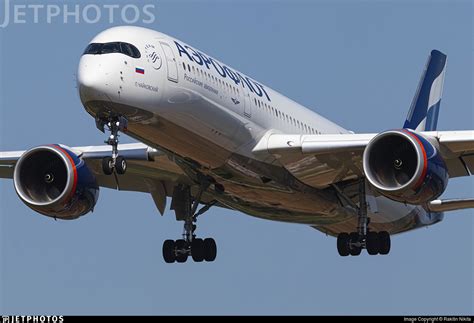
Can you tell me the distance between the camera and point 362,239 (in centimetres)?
3784

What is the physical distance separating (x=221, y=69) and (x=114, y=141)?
4340 mm

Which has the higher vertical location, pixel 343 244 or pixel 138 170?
pixel 138 170

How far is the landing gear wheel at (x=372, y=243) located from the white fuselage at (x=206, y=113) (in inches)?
33.6

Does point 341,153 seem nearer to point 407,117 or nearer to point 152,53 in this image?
point 152,53

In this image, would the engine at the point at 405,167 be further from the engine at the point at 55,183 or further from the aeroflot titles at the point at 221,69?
the engine at the point at 55,183

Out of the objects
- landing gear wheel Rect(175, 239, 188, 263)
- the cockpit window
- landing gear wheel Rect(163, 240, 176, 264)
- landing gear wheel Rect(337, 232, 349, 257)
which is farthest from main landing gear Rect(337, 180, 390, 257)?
the cockpit window

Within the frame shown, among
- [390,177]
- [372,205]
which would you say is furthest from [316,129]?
[390,177]

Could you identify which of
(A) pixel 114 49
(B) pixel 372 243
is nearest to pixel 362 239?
(B) pixel 372 243

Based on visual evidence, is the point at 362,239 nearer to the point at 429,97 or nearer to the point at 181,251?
the point at 181,251

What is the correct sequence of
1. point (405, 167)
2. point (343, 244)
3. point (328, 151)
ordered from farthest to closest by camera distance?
point (343, 244) → point (328, 151) → point (405, 167)

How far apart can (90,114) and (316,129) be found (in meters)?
9.17

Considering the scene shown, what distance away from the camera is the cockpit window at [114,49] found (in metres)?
32.0

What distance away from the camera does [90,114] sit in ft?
104

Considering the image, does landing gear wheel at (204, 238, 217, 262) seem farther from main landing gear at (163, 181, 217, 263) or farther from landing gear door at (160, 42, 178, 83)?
landing gear door at (160, 42, 178, 83)
